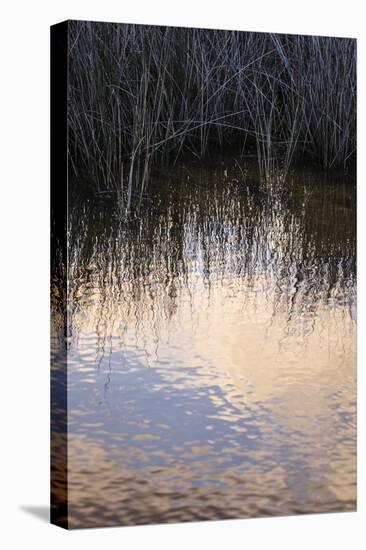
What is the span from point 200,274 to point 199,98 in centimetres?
104

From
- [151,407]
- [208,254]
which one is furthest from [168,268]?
[151,407]

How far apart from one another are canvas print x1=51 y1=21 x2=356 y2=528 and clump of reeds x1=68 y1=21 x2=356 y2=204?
1 centimetres

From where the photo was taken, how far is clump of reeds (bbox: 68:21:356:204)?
821cm

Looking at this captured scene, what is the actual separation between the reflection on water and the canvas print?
0.01m

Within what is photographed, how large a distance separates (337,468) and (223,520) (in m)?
0.80

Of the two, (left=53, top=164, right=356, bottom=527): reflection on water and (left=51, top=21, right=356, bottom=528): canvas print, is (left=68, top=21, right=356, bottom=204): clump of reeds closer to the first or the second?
(left=51, top=21, right=356, bottom=528): canvas print

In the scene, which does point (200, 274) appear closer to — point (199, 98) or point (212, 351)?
point (212, 351)

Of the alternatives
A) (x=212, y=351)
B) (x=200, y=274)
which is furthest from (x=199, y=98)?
(x=212, y=351)

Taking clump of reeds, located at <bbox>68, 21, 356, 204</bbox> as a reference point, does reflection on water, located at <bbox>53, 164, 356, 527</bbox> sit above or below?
below

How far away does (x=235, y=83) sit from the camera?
8594 millimetres

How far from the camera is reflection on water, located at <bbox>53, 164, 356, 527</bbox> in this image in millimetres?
8172

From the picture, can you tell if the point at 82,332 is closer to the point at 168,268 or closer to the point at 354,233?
the point at 168,268

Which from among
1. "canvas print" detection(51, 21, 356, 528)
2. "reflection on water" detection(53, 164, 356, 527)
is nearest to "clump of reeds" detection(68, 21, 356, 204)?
"canvas print" detection(51, 21, 356, 528)

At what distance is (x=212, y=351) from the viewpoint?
841 centimetres
